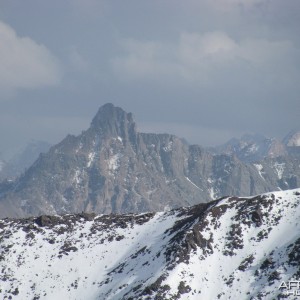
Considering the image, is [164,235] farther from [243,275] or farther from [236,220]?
[243,275]

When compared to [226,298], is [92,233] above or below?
above

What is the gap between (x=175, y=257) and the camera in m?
164

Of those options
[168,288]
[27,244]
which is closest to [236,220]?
[168,288]

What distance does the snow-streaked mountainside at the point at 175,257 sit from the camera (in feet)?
503

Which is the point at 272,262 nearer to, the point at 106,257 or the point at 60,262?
the point at 106,257

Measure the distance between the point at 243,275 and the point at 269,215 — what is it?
1152 inches

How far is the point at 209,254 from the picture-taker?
168 m

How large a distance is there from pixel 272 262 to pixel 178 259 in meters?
26.3

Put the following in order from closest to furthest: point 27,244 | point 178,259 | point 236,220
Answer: point 178,259 → point 236,220 → point 27,244

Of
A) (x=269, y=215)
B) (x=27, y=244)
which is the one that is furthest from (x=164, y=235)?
(x=27, y=244)

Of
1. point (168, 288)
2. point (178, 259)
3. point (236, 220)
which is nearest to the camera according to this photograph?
point (168, 288)

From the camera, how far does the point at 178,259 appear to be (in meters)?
162

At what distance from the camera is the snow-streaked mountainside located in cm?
15338

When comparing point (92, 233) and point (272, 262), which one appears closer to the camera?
point (272, 262)
